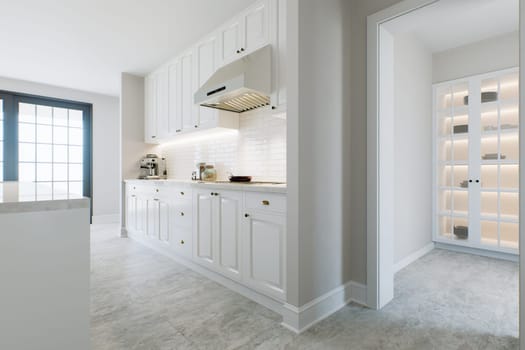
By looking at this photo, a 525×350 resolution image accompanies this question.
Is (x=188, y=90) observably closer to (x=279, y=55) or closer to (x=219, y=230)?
(x=279, y=55)

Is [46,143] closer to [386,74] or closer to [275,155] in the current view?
[275,155]

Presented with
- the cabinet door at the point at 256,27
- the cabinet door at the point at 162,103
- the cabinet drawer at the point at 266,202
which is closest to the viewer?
the cabinet drawer at the point at 266,202

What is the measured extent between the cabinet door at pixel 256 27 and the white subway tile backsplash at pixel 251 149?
67 centimetres

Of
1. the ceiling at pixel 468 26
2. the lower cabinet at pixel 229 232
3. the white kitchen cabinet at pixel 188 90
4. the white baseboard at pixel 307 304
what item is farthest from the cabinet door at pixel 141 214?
the ceiling at pixel 468 26

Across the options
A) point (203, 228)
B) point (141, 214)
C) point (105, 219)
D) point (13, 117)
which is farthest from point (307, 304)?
point (13, 117)

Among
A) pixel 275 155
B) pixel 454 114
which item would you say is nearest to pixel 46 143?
pixel 275 155

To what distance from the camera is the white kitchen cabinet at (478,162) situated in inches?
134

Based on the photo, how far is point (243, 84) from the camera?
2.28 m

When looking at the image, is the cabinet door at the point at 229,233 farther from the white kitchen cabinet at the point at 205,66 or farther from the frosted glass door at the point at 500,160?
the frosted glass door at the point at 500,160

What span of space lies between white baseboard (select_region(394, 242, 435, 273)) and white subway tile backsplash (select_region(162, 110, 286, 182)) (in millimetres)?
1606

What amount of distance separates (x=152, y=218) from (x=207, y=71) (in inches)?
81.3

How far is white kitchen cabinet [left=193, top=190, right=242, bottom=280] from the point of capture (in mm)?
2318

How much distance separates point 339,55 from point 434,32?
6.96ft

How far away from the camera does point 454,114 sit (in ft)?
12.5
